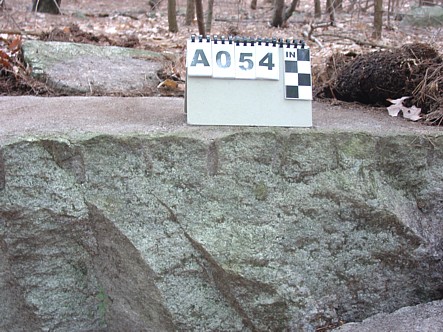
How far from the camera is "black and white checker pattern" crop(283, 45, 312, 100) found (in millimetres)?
1622

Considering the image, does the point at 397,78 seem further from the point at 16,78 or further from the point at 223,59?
the point at 16,78

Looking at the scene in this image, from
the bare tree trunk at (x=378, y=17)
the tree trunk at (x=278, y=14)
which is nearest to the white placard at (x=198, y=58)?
the bare tree trunk at (x=378, y=17)

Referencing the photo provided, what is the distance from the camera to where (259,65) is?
1.62 meters

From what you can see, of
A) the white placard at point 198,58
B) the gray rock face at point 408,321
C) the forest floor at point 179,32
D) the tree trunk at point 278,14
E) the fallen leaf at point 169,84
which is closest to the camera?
the gray rock face at point 408,321

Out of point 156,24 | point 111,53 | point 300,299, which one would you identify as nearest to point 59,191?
point 300,299

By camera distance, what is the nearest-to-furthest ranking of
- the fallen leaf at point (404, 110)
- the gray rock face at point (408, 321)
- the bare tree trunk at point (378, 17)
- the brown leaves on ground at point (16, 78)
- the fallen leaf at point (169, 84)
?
the gray rock face at point (408, 321) < the fallen leaf at point (404, 110) < the brown leaves on ground at point (16, 78) < the fallen leaf at point (169, 84) < the bare tree trunk at point (378, 17)

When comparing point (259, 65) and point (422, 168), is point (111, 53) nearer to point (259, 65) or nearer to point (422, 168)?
point (259, 65)

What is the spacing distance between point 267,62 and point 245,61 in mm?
66

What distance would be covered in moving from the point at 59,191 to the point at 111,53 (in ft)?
4.31

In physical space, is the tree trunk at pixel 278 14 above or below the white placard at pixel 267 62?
above

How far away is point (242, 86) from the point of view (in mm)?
1609

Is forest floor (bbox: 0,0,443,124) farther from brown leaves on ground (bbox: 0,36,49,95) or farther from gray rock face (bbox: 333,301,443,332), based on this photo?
gray rock face (bbox: 333,301,443,332)

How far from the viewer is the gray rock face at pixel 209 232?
1499 mm

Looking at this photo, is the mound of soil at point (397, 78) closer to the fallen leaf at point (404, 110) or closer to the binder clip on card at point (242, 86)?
the fallen leaf at point (404, 110)
